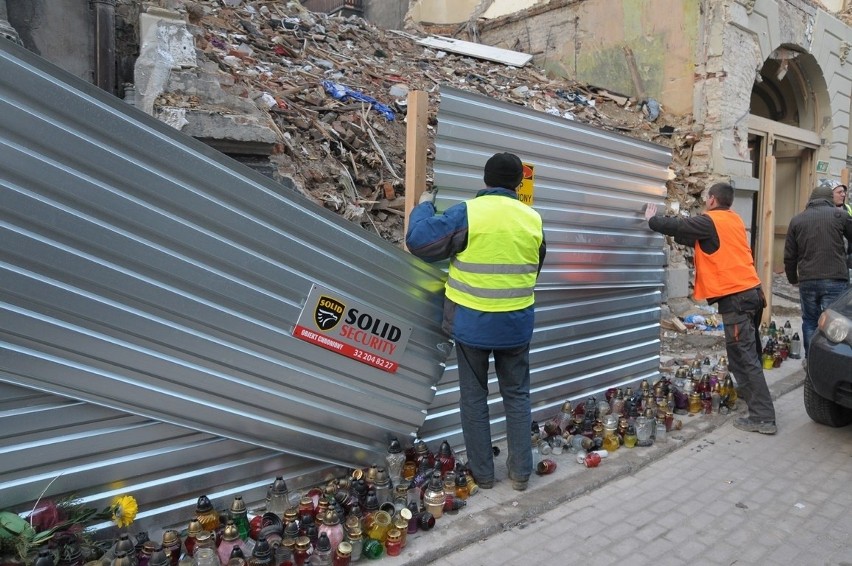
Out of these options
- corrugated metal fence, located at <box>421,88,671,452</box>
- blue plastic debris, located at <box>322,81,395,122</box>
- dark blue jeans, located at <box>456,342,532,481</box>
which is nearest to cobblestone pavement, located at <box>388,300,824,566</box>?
dark blue jeans, located at <box>456,342,532,481</box>

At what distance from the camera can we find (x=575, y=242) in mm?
4793

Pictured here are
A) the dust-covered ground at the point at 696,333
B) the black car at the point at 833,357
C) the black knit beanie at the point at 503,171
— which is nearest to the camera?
the black knit beanie at the point at 503,171

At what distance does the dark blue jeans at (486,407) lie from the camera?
3648 millimetres

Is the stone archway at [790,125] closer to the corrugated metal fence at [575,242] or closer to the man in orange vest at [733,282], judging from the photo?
the corrugated metal fence at [575,242]

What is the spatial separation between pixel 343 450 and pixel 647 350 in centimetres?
345

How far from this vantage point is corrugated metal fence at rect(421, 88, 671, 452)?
398 centimetres

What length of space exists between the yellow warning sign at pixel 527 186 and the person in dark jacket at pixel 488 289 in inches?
26.0

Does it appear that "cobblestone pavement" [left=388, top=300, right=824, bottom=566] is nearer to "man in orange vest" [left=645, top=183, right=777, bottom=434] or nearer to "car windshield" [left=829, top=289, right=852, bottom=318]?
"man in orange vest" [left=645, top=183, right=777, bottom=434]

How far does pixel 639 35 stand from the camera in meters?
12.0

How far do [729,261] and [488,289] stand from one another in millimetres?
2447

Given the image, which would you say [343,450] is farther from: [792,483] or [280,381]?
[792,483]

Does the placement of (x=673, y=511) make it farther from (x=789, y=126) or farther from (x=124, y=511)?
(x=789, y=126)

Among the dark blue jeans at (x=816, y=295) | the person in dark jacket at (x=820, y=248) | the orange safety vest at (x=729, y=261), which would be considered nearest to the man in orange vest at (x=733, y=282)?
the orange safety vest at (x=729, y=261)

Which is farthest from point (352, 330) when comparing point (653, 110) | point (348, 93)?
point (653, 110)
